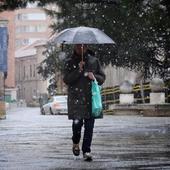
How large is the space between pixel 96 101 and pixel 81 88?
300 millimetres

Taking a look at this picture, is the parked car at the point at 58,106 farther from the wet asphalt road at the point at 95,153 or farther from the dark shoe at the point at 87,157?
the dark shoe at the point at 87,157

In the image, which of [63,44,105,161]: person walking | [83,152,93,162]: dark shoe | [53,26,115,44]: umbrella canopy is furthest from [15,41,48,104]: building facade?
[83,152,93,162]: dark shoe

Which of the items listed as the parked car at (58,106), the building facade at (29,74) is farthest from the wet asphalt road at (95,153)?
the building facade at (29,74)

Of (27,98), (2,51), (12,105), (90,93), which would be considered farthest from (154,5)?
(27,98)

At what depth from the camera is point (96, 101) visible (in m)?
10.9

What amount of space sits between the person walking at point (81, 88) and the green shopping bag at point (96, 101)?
55 mm

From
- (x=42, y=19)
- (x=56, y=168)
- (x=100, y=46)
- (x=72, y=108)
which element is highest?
(x=42, y=19)

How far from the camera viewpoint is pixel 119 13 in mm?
18141

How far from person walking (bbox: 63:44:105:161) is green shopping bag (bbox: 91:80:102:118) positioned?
0.06m

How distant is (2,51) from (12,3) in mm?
16672

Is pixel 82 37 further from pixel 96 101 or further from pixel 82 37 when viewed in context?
pixel 96 101

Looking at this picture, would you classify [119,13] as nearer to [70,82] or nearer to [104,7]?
[104,7]

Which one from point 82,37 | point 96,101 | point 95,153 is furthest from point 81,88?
point 95,153

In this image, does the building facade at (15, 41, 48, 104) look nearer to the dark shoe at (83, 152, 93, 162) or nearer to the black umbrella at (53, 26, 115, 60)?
the black umbrella at (53, 26, 115, 60)
